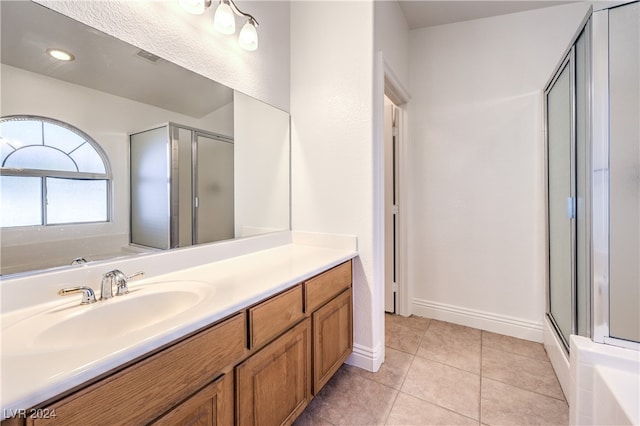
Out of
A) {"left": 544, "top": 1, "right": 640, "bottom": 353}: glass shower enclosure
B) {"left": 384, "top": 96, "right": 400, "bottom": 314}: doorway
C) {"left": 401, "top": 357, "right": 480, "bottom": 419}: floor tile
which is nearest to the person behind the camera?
{"left": 544, "top": 1, "right": 640, "bottom": 353}: glass shower enclosure

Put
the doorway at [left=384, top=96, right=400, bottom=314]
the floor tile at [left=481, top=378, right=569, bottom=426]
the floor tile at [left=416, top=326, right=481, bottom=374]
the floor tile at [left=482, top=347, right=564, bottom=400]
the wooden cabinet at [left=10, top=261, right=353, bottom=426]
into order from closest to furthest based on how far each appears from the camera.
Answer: the wooden cabinet at [left=10, top=261, right=353, bottom=426] → the floor tile at [left=481, top=378, right=569, bottom=426] → the floor tile at [left=482, top=347, right=564, bottom=400] → the floor tile at [left=416, top=326, right=481, bottom=374] → the doorway at [left=384, top=96, right=400, bottom=314]

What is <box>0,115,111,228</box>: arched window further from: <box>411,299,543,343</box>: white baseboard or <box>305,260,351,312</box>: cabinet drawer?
<box>411,299,543,343</box>: white baseboard

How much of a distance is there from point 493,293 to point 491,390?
3.04ft

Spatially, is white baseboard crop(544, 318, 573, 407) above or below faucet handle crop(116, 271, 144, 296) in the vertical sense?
below

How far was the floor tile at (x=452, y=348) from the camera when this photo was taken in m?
1.81

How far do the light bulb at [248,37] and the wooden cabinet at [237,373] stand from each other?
1.34 metres

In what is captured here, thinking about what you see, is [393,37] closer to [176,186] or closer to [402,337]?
[176,186]

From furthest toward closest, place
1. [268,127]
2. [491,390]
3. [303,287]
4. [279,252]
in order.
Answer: [268,127] < [279,252] < [491,390] < [303,287]

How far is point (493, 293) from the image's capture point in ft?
7.46

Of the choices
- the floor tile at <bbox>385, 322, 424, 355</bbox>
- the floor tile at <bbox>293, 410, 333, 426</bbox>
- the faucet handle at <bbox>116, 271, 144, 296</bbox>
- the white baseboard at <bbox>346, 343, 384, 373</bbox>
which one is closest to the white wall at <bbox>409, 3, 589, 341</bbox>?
the floor tile at <bbox>385, 322, 424, 355</bbox>

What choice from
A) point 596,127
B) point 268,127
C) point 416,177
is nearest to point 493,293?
point 416,177

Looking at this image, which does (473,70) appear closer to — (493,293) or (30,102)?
(493,293)

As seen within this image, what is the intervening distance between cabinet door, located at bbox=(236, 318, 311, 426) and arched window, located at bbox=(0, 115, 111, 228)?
833 mm

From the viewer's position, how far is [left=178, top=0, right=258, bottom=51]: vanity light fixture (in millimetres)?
1241
